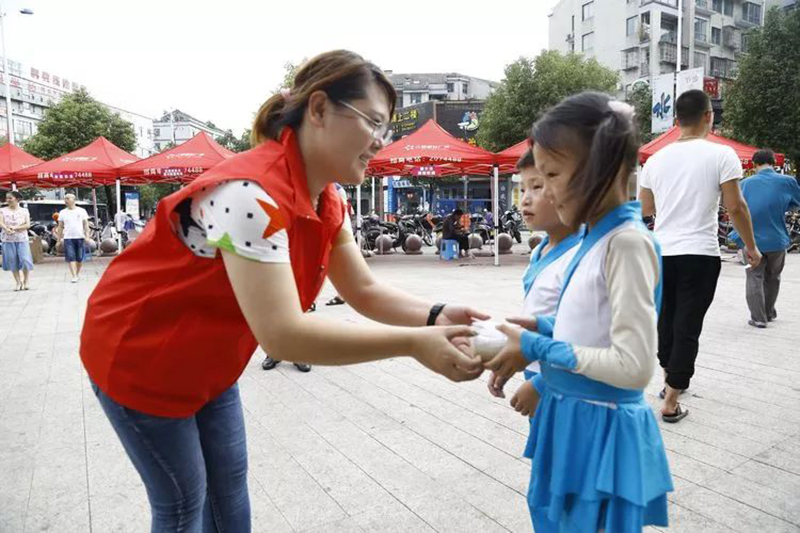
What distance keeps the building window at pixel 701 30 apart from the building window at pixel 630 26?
14.7 ft

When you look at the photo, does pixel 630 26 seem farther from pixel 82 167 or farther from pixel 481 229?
pixel 82 167

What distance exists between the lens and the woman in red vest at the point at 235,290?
4.11 feet

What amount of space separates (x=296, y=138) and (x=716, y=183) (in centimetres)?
292

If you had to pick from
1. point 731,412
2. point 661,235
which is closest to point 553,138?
point 661,235

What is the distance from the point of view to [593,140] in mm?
1425

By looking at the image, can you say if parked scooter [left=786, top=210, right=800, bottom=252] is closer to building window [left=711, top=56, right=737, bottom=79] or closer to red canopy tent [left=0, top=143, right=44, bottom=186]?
red canopy tent [left=0, top=143, right=44, bottom=186]

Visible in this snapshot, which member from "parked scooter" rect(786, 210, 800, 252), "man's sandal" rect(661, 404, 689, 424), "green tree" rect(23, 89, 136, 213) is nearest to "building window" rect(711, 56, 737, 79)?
"parked scooter" rect(786, 210, 800, 252)

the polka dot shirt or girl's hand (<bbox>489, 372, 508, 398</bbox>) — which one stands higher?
the polka dot shirt

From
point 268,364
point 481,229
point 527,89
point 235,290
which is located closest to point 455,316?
point 235,290

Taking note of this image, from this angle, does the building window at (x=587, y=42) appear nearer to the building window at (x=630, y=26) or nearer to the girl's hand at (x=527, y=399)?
the building window at (x=630, y=26)

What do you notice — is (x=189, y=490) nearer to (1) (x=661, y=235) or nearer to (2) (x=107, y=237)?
(1) (x=661, y=235)

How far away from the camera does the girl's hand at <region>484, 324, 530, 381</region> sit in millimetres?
1456

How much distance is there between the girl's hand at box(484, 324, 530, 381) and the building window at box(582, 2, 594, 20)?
147ft

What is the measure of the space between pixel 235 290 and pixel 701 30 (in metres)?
46.1
